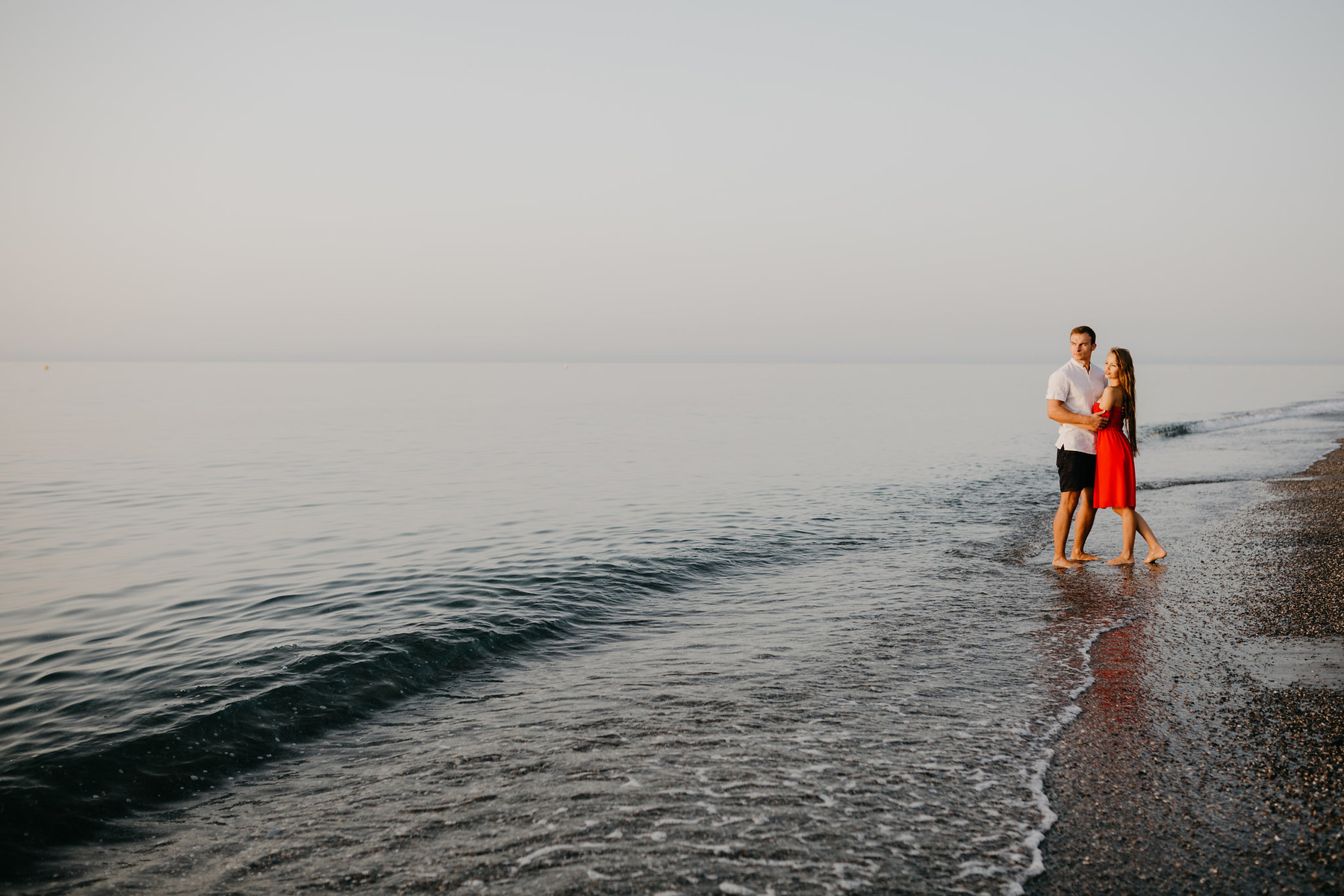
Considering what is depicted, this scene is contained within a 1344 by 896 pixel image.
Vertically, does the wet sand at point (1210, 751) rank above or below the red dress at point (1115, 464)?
below

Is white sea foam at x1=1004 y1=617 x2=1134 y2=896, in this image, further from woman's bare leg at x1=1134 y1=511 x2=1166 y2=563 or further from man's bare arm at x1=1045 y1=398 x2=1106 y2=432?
woman's bare leg at x1=1134 y1=511 x2=1166 y2=563

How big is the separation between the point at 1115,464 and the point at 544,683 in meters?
6.72

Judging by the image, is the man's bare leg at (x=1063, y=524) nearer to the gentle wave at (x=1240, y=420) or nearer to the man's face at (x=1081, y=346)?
the man's face at (x=1081, y=346)

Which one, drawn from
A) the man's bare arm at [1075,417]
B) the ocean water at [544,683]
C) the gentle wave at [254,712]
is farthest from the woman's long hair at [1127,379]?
the gentle wave at [254,712]

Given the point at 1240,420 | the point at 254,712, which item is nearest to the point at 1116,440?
the point at 254,712

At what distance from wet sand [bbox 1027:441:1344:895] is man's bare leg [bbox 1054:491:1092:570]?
137cm

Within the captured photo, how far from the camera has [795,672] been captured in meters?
5.99

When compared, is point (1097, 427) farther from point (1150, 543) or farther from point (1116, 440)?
point (1150, 543)

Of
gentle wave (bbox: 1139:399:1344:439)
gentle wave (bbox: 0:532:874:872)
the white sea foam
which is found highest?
the white sea foam

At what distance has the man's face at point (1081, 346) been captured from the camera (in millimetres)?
8609

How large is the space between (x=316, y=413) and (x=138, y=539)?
110ft

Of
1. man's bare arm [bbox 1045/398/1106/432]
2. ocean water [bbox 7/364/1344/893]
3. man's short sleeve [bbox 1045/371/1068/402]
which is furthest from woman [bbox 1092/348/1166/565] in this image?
ocean water [bbox 7/364/1344/893]

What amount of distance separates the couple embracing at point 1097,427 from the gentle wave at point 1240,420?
24.9m

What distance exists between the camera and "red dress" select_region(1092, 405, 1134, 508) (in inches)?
344
